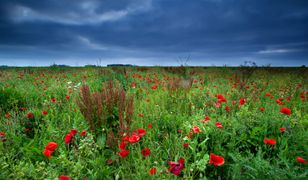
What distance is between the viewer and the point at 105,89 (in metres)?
2.66

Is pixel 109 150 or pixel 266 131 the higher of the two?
pixel 266 131

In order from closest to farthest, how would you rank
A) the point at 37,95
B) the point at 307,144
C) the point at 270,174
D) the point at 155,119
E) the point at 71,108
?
the point at 270,174, the point at 307,144, the point at 155,119, the point at 71,108, the point at 37,95

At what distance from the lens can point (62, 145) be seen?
238cm

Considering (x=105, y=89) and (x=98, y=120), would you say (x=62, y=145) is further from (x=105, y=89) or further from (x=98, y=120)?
(x=105, y=89)

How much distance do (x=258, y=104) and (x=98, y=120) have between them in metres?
3.36

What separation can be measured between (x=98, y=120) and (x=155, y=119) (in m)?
0.98

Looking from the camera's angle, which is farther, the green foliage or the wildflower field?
the green foliage

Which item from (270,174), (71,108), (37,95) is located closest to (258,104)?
(270,174)

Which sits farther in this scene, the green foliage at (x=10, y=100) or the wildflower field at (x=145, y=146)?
the green foliage at (x=10, y=100)

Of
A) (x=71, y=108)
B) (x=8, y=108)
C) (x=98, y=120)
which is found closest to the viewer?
(x=98, y=120)

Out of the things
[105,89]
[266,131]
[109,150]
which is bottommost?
[109,150]

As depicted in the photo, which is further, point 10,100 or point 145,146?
point 10,100

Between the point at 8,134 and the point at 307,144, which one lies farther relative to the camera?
the point at 8,134

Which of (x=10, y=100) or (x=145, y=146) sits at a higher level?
(x=10, y=100)
